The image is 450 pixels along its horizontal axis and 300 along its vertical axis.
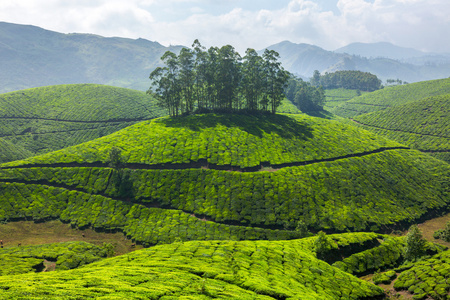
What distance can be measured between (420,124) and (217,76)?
13964 centimetres

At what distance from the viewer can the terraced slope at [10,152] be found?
348 ft

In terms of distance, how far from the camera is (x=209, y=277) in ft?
113

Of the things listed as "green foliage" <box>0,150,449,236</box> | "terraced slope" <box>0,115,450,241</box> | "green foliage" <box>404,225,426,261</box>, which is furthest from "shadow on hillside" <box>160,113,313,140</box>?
"green foliage" <box>404,225,426,261</box>

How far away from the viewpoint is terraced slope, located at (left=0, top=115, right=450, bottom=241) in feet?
225

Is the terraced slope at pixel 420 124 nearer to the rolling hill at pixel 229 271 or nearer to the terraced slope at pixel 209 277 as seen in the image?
the rolling hill at pixel 229 271

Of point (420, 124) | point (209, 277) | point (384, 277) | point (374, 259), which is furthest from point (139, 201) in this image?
point (420, 124)

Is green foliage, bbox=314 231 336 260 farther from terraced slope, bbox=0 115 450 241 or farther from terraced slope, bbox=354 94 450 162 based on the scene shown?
terraced slope, bbox=354 94 450 162

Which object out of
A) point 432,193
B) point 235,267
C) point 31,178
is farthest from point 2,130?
point 432,193

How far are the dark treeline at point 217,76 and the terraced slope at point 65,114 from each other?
5568 cm

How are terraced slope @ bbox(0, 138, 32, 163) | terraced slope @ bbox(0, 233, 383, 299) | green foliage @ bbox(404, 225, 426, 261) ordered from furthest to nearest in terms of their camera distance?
terraced slope @ bbox(0, 138, 32, 163) → green foliage @ bbox(404, 225, 426, 261) → terraced slope @ bbox(0, 233, 383, 299)

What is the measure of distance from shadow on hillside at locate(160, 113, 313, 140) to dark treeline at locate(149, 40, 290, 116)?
28.5 ft

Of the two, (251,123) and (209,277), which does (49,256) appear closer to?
(209,277)

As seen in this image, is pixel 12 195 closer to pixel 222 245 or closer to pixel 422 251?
pixel 222 245

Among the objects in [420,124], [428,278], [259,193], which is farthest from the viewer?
[420,124]
